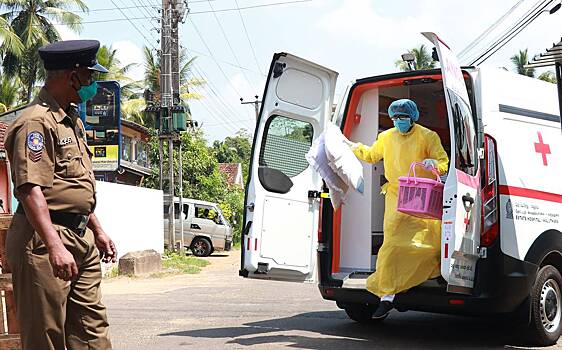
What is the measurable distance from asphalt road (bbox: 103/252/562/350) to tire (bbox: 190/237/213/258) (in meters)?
13.6

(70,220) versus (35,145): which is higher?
(35,145)

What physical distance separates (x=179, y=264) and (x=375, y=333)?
40.4 ft

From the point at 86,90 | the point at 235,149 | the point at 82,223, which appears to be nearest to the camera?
the point at 82,223

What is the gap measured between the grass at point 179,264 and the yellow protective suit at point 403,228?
1046 cm

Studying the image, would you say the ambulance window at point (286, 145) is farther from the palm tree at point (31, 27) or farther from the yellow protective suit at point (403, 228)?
the palm tree at point (31, 27)

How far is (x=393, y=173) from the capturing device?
730cm

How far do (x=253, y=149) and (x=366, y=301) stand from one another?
6.01 feet

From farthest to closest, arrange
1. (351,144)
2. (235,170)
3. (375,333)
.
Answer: (235,170) → (375,333) → (351,144)

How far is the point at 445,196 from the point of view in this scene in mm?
6176

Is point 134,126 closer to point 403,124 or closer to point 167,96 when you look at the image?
point 167,96

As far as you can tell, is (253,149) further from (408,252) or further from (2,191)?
(2,191)

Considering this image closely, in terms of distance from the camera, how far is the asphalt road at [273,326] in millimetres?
7012

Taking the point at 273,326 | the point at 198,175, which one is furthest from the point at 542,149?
the point at 198,175

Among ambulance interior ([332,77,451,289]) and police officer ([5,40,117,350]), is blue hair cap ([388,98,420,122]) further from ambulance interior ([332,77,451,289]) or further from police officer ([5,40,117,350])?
police officer ([5,40,117,350])
